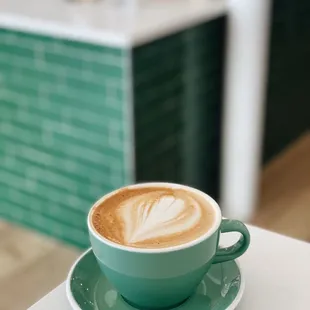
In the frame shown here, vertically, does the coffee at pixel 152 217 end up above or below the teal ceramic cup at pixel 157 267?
above

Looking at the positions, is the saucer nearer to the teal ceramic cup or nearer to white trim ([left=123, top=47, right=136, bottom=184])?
the teal ceramic cup

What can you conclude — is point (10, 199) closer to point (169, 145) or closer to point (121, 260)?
point (169, 145)

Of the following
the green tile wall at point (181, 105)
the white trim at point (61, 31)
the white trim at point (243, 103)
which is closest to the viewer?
the white trim at point (61, 31)

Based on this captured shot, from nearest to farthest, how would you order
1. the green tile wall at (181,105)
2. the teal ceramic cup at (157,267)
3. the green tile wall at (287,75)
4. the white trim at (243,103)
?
the teal ceramic cup at (157,267) < the green tile wall at (181,105) < the white trim at (243,103) < the green tile wall at (287,75)

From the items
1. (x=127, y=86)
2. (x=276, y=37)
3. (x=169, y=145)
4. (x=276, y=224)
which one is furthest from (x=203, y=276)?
(x=276, y=37)

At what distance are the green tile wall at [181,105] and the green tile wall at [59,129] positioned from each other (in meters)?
0.06

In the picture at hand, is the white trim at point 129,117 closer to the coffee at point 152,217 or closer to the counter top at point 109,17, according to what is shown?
the counter top at point 109,17

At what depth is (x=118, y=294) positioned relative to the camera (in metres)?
0.53

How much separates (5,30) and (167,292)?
110 cm

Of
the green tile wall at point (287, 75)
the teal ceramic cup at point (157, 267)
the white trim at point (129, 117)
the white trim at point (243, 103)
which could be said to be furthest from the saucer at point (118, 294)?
the green tile wall at point (287, 75)

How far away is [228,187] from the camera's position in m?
1.68

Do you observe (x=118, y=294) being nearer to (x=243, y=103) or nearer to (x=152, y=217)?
(x=152, y=217)

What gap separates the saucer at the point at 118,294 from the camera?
1.69 feet

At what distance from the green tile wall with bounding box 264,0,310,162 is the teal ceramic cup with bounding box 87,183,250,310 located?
4.67 feet
